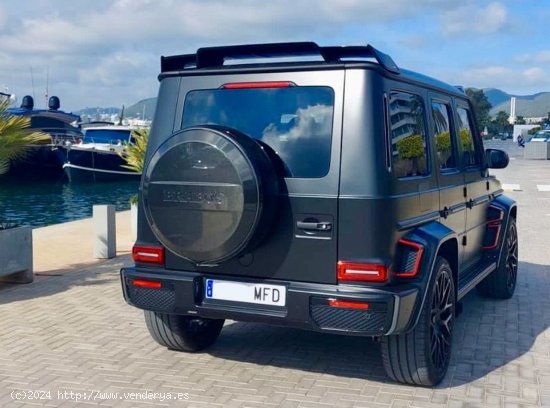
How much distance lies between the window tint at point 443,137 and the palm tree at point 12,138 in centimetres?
501

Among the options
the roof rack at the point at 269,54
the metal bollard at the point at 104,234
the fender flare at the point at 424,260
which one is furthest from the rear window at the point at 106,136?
the fender flare at the point at 424,260

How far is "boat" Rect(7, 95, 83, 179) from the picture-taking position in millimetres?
40969

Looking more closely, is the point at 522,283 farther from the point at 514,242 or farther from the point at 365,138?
the point at 365,138

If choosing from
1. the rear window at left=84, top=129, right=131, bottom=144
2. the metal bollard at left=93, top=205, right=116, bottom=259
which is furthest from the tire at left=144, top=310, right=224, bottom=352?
the rear window at left=84, top=129, right=131, bottom=144

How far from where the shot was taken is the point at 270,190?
14.0ft

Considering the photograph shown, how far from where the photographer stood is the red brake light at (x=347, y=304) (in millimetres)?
4113

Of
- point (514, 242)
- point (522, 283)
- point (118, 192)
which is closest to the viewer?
point (514, 242)

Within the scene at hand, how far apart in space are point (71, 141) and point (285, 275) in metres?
43.8

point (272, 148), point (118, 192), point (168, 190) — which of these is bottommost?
point (118, 192)

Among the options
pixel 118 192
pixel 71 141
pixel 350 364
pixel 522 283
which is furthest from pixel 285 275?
pixel 71 141

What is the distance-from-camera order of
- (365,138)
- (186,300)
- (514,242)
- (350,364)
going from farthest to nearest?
(514,242) < (350,364) < (186,300) < (365,138)

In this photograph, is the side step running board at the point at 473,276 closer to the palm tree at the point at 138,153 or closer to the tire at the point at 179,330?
the tire at the point at 179,330

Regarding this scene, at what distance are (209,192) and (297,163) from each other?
0.58 m

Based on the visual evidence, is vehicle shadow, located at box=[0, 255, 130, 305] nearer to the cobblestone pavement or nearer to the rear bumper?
the cobblestone pavement
